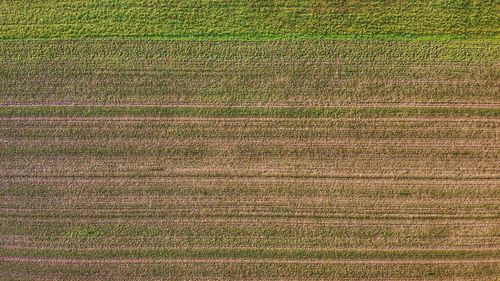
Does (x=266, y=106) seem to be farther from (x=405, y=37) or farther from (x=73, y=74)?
(x=73, y=74)

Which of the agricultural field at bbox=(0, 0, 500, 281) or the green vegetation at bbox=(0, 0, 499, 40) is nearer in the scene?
the agricultural field at bbox=(0, 0, 500, 281)

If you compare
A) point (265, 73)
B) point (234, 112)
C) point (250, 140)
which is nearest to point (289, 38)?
point (265, 73)

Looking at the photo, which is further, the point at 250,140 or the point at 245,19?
the point at 245,19

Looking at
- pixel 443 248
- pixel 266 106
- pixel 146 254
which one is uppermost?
pixel 266 106

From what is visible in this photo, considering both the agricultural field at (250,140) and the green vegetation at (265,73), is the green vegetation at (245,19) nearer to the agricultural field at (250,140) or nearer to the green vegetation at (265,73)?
the agricultural field at (250,140)

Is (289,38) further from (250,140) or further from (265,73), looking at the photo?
(250,140)

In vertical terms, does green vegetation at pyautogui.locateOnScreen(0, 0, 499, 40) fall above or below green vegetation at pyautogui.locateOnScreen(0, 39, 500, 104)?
above

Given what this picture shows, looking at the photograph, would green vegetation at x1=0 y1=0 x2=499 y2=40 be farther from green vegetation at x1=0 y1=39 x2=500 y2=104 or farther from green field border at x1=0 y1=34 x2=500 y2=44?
green vegetation at x1=0 y1=39 x2=500 y2=104

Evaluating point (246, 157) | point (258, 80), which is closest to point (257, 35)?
point (258, 80)

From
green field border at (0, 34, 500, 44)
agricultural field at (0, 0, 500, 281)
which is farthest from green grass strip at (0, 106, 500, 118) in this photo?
green field border at (0, 34, 500, 44)
